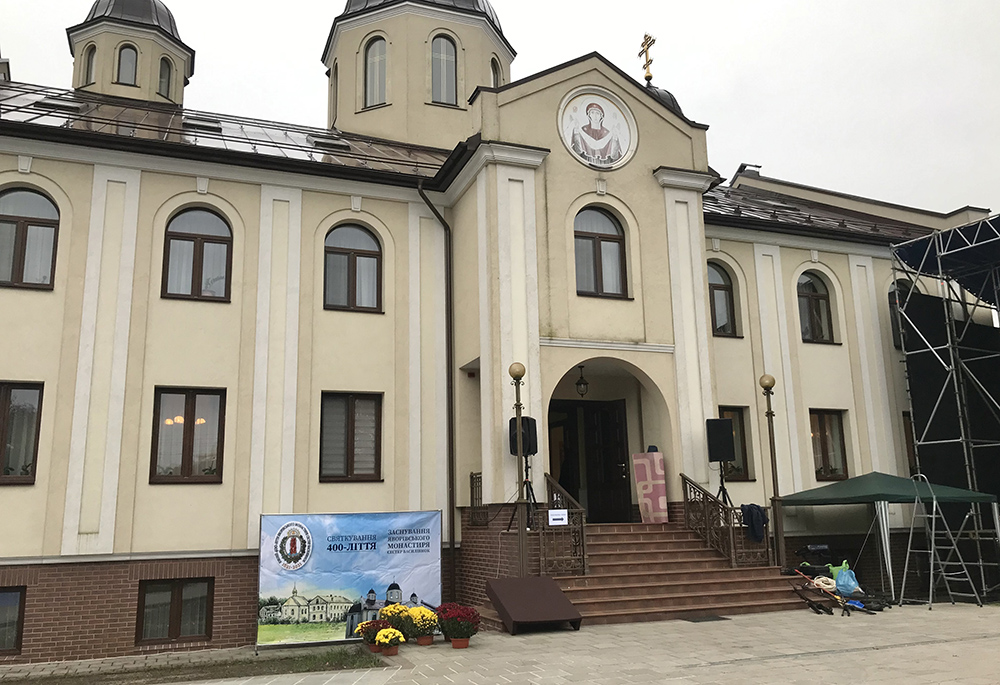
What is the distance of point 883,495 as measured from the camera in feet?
46.1

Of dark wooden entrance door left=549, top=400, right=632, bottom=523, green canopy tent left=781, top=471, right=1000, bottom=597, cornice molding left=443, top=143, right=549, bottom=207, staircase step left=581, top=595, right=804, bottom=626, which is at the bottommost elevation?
staircase step left=581, top=595, right=804, bottom=626

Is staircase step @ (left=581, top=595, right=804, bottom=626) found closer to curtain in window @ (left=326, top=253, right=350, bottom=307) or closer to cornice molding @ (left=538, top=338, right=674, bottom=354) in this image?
cornice molding @ (left=538, top=338, right=674, bottom=354)

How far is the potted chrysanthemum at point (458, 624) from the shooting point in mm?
9727

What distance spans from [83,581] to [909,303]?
15.6m

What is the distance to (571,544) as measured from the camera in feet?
39.5

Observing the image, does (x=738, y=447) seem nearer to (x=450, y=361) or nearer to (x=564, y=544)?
(x=564, y=544)

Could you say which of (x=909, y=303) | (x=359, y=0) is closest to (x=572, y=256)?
(x=909, y=303)

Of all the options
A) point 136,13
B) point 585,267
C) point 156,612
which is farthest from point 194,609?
point 136,13

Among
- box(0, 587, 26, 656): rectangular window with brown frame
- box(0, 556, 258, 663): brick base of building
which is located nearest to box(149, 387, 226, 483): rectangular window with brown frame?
box(0, 556, 258, 663): brick base of building

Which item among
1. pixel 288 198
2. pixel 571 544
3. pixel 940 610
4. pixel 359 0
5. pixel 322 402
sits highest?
pixel 359 0

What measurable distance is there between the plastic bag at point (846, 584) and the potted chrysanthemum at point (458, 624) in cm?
595

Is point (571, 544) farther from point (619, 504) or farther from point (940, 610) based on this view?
point (940, 610)

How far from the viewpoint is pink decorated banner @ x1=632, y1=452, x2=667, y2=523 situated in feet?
44.6

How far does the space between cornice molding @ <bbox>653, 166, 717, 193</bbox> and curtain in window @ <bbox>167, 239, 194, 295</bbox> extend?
26.0 feet
